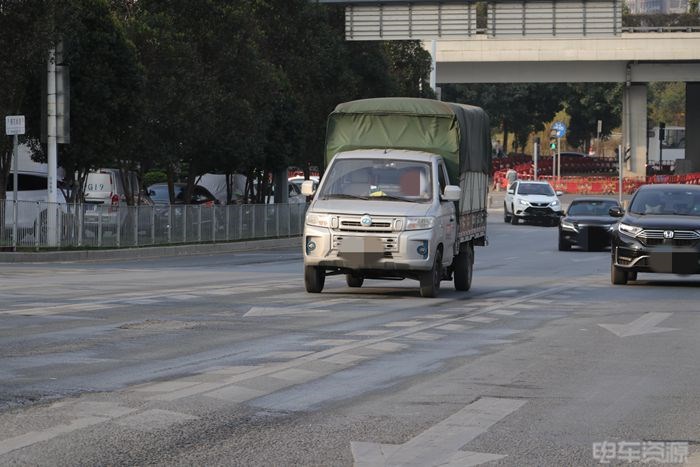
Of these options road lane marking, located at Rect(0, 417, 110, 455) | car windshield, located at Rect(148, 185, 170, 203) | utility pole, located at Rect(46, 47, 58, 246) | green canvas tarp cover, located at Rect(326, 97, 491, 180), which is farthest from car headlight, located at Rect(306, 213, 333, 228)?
car windshield, located at Rect(148, 185, 170, 203)

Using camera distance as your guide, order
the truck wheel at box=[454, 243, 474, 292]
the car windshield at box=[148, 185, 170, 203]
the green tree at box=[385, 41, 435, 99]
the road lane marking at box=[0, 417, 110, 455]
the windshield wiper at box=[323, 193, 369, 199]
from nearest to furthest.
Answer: the road lane marking at box=[0, 417, 110, 455] → the windshield wiper at box=[323, 193, 369, 199] → the truck wheel at box=[454, 243, 474, 292] → the car windshield at box=[148, 185, 170, 203] → the green tree at box=[385, 41, 435, 99]

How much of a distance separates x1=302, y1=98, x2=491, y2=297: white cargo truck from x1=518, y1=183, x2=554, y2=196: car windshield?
1454 inches

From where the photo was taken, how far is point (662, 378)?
38.2ft

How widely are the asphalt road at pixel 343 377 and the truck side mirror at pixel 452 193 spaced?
1465mm

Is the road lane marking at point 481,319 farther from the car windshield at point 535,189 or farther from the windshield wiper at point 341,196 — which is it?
the car windshield at point 535,189

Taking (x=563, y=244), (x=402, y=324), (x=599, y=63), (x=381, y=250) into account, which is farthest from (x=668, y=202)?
(x=599, y=63)

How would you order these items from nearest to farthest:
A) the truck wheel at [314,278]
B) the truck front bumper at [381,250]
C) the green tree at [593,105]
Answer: the truck front bumper at [381,250] → the truck wheel at [314,278] → the green tree at [593,105]

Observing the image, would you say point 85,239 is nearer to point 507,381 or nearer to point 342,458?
point 507,381

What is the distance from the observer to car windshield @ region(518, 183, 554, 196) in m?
60.4

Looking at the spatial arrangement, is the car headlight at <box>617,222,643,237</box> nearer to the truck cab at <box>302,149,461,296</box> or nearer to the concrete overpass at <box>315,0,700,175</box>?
the truck cab at <box>302,149,461,296</box>

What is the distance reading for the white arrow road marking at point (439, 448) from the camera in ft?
25.6

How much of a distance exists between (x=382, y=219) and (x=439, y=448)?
11.4 meters

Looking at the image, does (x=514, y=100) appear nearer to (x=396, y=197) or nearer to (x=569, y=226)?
(x=569, y=226)

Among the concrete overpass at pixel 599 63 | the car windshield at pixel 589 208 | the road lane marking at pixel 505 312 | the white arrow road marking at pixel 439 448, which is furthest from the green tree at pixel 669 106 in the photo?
the white arrow road marking at pixel 439 448
